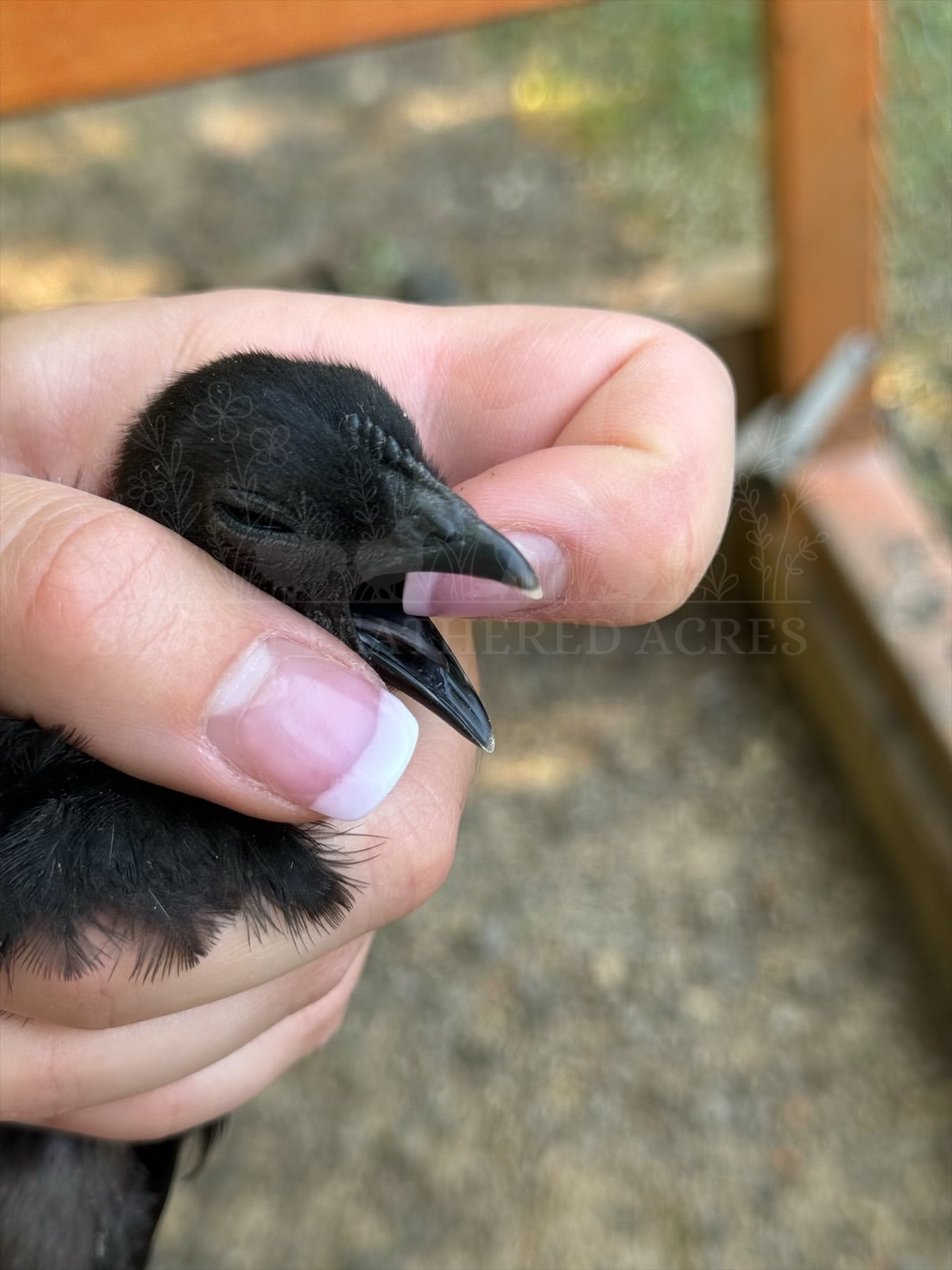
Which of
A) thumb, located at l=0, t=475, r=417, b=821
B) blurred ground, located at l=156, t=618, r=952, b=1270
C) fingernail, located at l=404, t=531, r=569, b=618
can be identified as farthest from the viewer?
blurred ground, located at l=156, t=618, r=952, b=1270

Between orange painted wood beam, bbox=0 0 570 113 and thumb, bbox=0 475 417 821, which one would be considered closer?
thumb, bbox=0 475 417 821

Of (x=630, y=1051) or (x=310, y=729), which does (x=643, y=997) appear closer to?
(x=630, y=1051)

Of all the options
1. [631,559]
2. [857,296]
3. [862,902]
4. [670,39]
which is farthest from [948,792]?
[670,39]

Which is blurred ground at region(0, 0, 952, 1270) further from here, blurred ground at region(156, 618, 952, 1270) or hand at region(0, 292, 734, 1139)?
hand at region(0, 292, 734, 1139)

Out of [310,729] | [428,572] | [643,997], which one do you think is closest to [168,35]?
[428,572]

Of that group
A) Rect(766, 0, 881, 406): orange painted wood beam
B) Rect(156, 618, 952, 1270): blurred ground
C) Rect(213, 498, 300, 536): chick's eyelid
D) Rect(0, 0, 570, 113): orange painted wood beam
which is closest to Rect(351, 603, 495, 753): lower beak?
Rect(213, 498, 300, 536): chick's eyelid

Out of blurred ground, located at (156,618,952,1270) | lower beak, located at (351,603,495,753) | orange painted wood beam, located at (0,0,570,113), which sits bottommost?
blurred ground, located at (156,618,952,1270)

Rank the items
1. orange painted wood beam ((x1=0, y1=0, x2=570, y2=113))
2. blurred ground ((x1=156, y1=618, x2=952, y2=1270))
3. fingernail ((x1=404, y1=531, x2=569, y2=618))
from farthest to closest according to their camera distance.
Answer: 1. blurred ground ((x1=156, y1=618, x2=952, y2=1270))
2. orange painted wood beam ((x1=0, y1=0, x2=570, y2=113))
3. fingernail ((x1=404, y1=531, x2=569, y2=618))

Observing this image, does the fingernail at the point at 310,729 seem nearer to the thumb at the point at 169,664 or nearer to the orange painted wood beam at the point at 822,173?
the thumb at the point at 169,664
